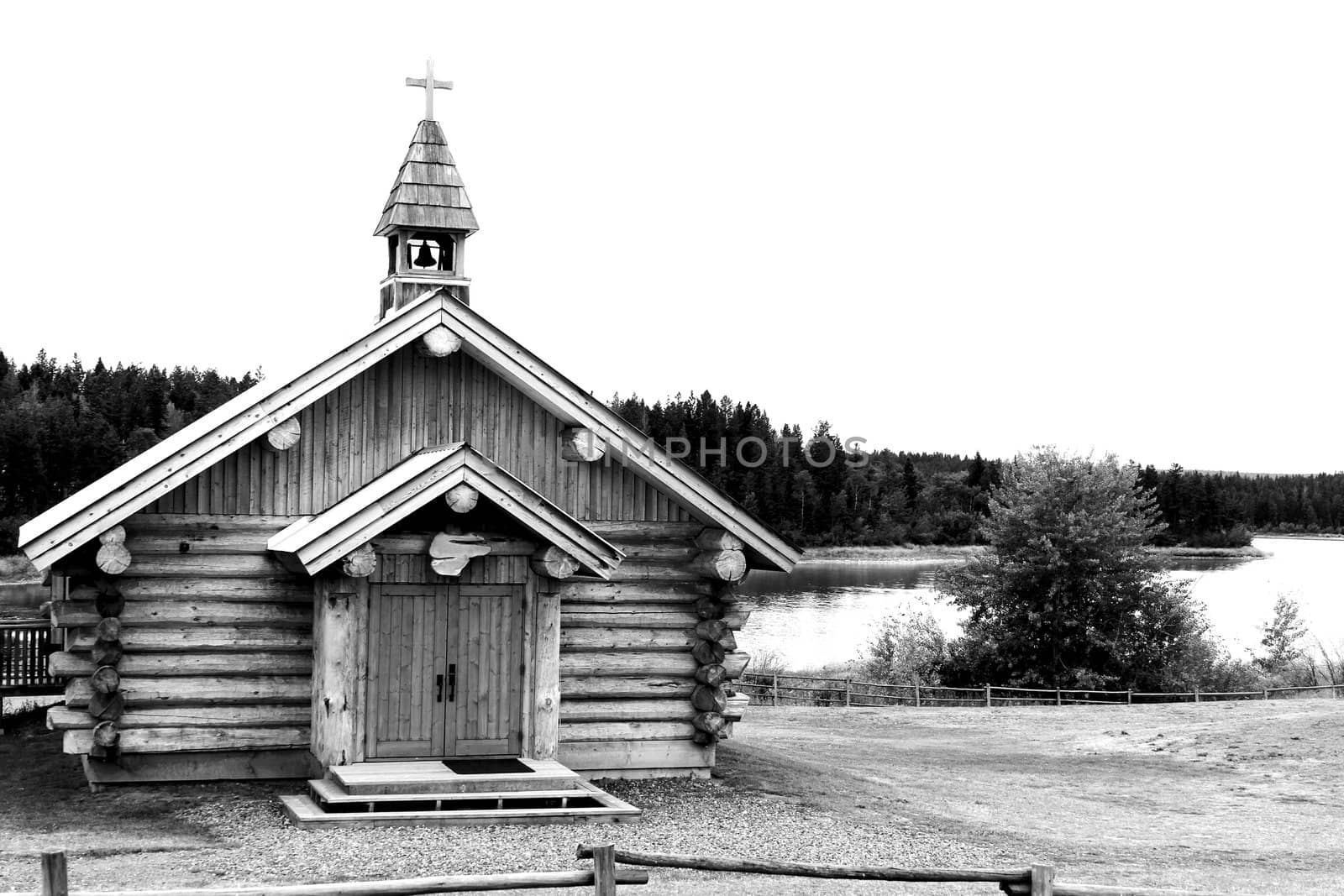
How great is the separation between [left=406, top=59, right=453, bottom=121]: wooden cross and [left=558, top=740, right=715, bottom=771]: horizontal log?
8147 mm

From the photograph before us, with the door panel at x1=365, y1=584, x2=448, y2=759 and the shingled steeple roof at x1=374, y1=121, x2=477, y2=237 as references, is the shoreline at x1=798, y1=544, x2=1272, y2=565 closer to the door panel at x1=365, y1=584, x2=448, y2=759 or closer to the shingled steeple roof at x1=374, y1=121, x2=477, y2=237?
the shingled steeple roof at x1=374, y1=121, x2=477, y2=237

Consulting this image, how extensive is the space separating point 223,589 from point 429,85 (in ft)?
22.8

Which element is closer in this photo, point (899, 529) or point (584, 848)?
point (584, 848)

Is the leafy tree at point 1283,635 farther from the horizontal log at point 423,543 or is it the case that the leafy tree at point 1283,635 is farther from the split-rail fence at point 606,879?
the split-rail fence at point 606,879

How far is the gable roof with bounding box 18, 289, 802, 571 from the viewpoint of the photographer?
Result: 50.6ft

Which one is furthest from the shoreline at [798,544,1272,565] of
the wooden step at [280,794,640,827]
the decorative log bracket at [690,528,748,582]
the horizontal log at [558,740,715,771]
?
the wooden step at [280,794,640,827]

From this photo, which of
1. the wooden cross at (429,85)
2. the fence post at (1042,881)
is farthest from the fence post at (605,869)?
the wooden cross at (429,85)

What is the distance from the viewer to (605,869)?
394 inches

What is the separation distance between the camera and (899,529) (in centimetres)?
11938

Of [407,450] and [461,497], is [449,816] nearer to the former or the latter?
[461,497]

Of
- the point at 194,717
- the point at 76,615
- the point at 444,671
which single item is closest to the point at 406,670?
the point at 444,671

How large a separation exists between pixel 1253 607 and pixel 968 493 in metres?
53.4

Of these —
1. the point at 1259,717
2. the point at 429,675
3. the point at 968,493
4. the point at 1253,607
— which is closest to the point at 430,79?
the point at 429,675

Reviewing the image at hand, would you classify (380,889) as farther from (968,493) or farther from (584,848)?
(968,493)
